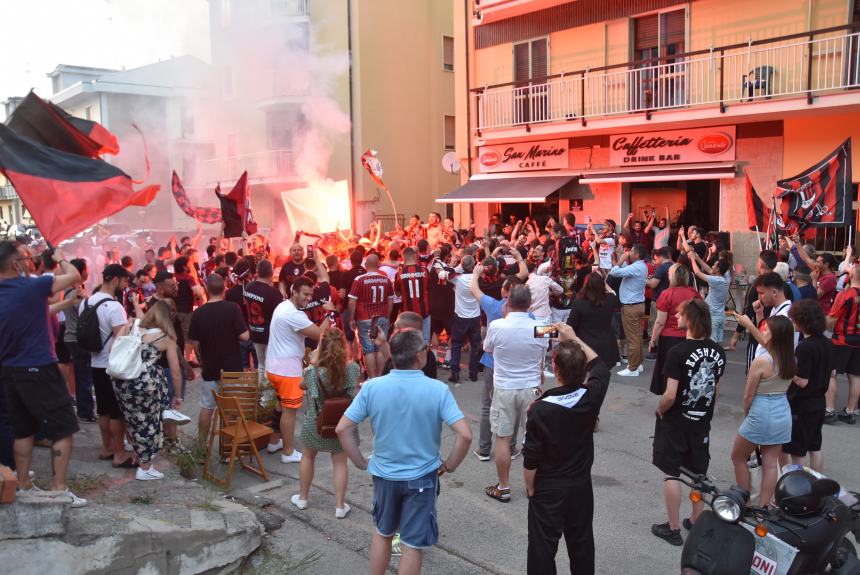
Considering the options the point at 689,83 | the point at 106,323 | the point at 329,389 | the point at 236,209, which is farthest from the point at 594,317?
the point at 689,83

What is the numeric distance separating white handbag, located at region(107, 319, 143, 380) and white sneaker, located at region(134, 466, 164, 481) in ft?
2.74

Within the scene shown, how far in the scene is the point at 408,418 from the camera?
3904 millimetres

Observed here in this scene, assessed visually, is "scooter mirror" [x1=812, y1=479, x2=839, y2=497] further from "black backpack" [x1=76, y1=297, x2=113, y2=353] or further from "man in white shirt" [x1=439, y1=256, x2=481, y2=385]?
"man in white shirt" [x1=439, y1=256, x2=481, y2=385]

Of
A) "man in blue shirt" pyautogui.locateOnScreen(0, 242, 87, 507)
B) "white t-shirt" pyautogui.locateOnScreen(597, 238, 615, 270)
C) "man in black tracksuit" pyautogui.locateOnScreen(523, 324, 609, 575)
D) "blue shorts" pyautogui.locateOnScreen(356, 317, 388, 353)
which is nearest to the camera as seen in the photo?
"man in black tracksuit" pyautogui.locateOnScreen(523, 324, 609, 575)

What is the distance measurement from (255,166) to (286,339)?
716 inches

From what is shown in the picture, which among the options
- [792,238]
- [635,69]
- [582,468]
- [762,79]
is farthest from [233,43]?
[582,468]

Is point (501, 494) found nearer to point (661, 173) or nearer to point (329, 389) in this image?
point (329, 389)

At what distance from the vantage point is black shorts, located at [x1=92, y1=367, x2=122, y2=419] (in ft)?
20.2

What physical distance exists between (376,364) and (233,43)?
14.6m

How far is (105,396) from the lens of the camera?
616cm

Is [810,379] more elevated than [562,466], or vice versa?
[810,379]

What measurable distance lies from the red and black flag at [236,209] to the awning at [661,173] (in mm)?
7844

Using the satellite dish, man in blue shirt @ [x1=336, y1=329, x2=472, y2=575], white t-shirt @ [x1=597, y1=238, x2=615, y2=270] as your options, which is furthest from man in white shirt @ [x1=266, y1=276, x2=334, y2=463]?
the satellite dish

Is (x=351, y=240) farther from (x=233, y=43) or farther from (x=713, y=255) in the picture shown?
(x=233, y=43)
